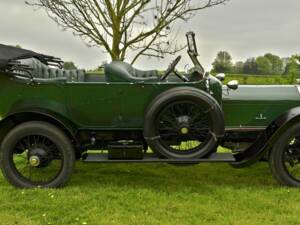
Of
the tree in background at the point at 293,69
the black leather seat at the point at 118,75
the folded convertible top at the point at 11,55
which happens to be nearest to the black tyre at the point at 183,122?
the black leather seat at the point at 118,75

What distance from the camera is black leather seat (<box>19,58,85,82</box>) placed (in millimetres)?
5410

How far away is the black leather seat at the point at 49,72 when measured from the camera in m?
5.41

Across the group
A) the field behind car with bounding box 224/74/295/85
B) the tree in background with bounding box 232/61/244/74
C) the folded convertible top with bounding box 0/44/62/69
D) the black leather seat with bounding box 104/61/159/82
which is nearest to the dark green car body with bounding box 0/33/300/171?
the black leather seat with bounding box 104/61/159/82

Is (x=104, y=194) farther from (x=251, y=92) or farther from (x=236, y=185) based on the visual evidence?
(x=251, y=92)

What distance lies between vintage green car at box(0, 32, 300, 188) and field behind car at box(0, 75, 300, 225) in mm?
326

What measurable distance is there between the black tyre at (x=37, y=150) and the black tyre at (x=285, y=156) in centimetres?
235

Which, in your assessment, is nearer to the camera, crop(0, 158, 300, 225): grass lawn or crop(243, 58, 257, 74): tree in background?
crop(0, 158, 300, 225): grass lawn

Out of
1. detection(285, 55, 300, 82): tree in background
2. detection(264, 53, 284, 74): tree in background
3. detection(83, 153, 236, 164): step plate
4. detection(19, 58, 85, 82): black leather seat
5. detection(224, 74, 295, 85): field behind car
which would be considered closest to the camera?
detection(83, 153, 236, 164): step plate

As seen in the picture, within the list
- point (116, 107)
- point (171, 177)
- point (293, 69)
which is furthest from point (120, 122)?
point (293, 69)

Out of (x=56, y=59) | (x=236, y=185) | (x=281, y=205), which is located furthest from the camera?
(x=56, y=59)

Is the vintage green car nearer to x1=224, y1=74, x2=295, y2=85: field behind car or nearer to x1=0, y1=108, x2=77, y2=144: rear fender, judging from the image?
x1=0, y1=108, x2=77, y2=144: rear fender

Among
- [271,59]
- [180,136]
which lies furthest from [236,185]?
[271,59]

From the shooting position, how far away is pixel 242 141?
551cm

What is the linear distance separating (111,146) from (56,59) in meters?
2.15
